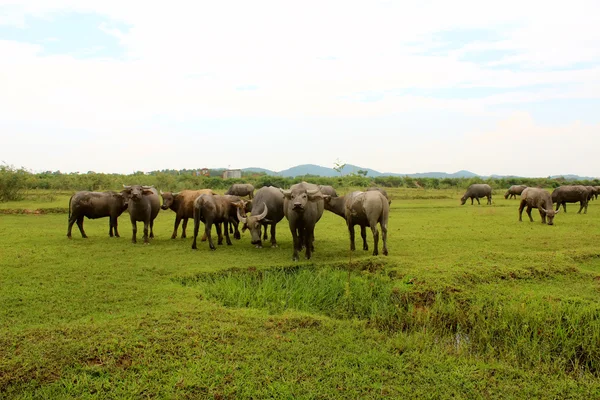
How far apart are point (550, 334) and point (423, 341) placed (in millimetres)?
1698

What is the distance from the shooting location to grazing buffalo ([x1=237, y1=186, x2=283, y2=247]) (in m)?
9.76

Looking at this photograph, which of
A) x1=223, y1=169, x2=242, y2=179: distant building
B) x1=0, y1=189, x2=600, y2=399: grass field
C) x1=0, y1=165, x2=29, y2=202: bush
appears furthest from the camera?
x1=223, y1=169, x2=242, y2=179: distant building

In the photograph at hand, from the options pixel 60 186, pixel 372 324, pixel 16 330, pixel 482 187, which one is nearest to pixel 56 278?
pixel 16 330

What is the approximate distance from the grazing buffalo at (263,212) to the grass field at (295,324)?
56cm

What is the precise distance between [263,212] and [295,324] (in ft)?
16.0

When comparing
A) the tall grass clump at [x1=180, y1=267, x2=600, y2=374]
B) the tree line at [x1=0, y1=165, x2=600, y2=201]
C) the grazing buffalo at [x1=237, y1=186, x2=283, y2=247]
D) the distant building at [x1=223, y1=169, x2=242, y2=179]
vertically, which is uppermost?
the distant building at [x1=223, y1=169, x2=242, y2=179]

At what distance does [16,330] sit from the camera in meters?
4.81

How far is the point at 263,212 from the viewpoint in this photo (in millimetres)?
9898

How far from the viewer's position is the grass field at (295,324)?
3.97 metres

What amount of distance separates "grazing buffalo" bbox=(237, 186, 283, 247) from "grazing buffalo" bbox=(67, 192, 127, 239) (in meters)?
3.61

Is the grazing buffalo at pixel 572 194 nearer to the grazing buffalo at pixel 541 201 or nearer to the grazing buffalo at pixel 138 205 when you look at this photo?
the grazing buffalo at pixel 541 201

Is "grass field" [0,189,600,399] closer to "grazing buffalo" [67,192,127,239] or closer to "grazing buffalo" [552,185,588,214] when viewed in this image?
"grazing buffalo" [67,192,127,239]

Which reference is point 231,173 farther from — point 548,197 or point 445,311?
point 445,311

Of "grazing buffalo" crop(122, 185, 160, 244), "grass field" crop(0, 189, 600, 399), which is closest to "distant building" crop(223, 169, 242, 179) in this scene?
"grazing buffalo" crop(122, 185, 160, 244)
